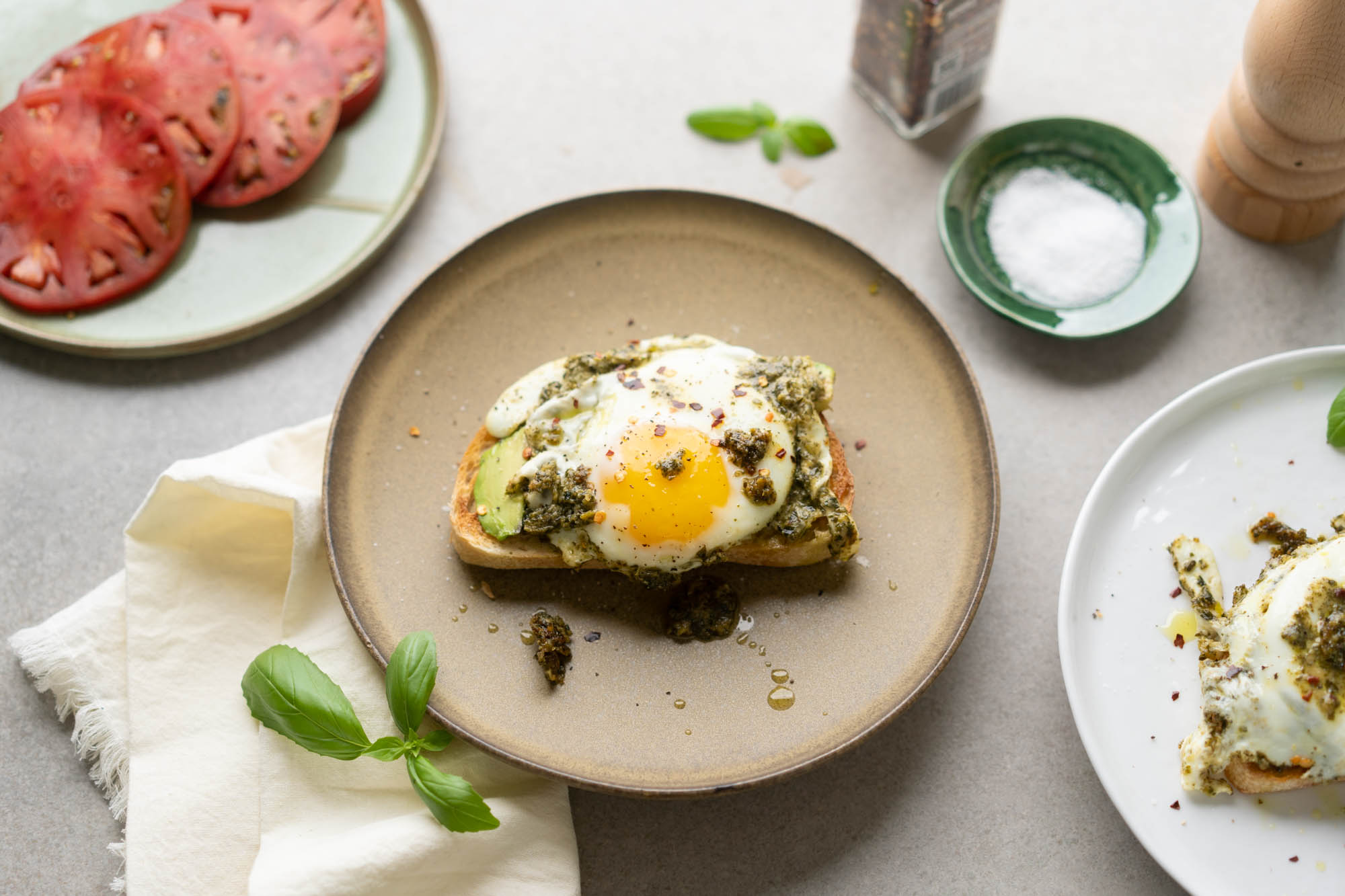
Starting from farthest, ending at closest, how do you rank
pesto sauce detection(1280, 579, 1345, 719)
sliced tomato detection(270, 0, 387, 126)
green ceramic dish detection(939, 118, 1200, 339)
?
sliced tomato detection(270, 0, 387, 126)
green ceramic dish detection(939, 118, 1200, 339)
pesto sauce detection(1280, 579, 1345, 719)

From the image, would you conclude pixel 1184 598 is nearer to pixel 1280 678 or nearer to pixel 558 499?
pixel 1280 678

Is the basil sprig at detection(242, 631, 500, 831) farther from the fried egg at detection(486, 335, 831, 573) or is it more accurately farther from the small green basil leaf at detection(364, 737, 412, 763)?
the fried egg at detection(486, 335, 831, 573)

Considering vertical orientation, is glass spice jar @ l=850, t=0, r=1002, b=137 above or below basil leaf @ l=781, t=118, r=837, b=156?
above

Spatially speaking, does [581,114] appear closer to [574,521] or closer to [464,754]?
[574,521]

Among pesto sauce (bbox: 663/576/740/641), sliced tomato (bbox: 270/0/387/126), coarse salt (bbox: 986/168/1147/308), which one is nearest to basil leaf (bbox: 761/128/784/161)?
coarse salt (bbox: 986/168/1147/308)

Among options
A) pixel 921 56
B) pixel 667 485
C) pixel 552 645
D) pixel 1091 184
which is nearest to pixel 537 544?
pixel 552 645

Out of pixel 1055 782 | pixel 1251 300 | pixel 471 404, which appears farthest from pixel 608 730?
pixel 1251 300

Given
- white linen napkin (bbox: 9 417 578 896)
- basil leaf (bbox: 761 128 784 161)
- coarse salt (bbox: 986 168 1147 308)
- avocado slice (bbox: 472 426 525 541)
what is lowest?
white linen napkin (bbox: 9 417 578 896)
